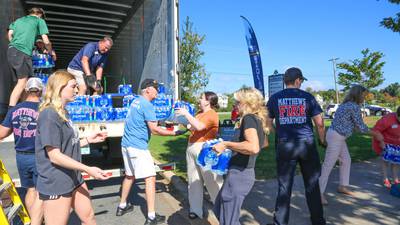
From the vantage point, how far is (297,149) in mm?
3850

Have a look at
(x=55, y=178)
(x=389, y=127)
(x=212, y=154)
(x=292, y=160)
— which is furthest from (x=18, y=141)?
(x=389, y=127)

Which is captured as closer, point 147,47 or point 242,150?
point 242,150

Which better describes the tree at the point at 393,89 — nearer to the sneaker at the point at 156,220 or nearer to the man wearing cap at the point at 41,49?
the man wearing cap at the point at 41,49

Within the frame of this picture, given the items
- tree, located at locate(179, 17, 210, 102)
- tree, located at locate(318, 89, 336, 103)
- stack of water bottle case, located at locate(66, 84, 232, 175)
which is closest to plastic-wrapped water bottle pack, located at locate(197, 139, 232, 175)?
stack of water bottle case, located at locate(66, 84, 232, 175)

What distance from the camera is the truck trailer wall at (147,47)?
5.76 m

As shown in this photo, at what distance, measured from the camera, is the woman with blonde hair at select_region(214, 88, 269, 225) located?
125 inches

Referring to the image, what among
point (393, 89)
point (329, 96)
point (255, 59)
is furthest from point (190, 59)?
point (393, 89)

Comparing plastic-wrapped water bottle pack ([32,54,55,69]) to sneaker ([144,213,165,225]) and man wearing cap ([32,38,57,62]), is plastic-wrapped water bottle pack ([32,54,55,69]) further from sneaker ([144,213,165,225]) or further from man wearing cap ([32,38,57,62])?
sneaker ([144,213,165,225])

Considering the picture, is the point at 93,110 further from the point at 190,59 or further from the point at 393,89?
the point at 393,89

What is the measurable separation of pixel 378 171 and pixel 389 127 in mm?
1494

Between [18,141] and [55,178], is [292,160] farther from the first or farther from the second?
[18,141]

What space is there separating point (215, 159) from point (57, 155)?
1.58 m

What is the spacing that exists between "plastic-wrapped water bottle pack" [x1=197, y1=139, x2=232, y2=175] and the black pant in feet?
2.59

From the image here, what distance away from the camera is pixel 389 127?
567 cm
